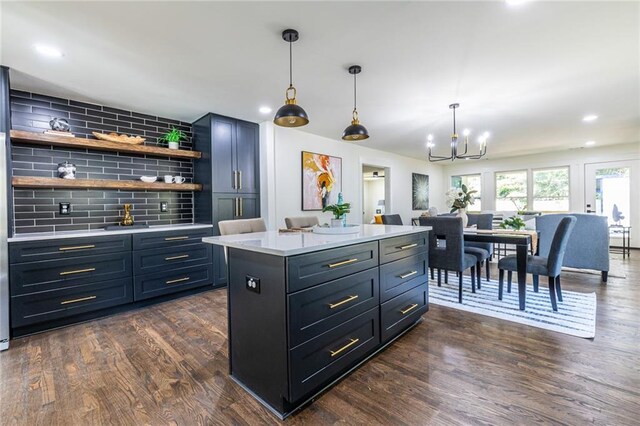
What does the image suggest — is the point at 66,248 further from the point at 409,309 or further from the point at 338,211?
the point at 409,309

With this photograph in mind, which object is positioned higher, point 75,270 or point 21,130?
point 21,130

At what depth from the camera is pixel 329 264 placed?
1.67 m

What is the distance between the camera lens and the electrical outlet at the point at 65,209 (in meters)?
3.22

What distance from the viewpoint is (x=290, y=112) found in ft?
7.10

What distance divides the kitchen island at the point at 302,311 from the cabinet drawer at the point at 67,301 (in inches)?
77.6

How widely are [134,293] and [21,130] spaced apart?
2.05 metres

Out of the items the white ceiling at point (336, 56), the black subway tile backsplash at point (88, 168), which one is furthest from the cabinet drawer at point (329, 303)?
the black subway tile backsplash at point (88, 168)

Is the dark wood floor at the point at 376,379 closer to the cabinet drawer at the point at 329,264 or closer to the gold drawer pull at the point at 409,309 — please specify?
the gold drawer pull at the point at 409,309

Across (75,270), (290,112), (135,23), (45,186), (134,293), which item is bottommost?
(134,293)

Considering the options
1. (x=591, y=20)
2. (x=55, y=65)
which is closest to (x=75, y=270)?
(x=55, y=65)

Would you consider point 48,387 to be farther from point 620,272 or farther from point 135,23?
point 620,272

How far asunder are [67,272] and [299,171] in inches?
127

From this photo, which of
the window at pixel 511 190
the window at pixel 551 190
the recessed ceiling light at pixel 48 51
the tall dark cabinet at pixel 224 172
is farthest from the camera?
the window at pixel 511 190

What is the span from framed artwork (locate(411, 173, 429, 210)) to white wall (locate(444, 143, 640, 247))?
144 cm
